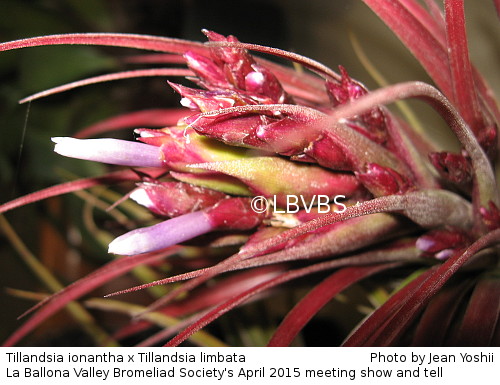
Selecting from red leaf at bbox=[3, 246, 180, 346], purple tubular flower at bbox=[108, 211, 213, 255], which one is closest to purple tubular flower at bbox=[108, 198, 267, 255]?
A: purple tubular flower at bbox=[108, 211, 213, 255]

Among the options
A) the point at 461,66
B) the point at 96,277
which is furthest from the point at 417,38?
the point at 96,277

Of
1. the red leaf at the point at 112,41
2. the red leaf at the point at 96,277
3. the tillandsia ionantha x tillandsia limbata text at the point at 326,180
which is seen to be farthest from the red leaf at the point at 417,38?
the red leaf at the point at 96,277

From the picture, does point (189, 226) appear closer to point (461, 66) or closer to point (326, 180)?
point (326, 180)

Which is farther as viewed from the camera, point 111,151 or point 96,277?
point 96,277

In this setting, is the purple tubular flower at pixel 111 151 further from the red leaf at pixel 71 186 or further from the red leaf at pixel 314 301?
the red leaf at pixel 314 301

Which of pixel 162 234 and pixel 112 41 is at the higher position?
pixel 112 41

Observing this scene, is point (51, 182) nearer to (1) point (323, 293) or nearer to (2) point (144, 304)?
(2) point (144, 304)
